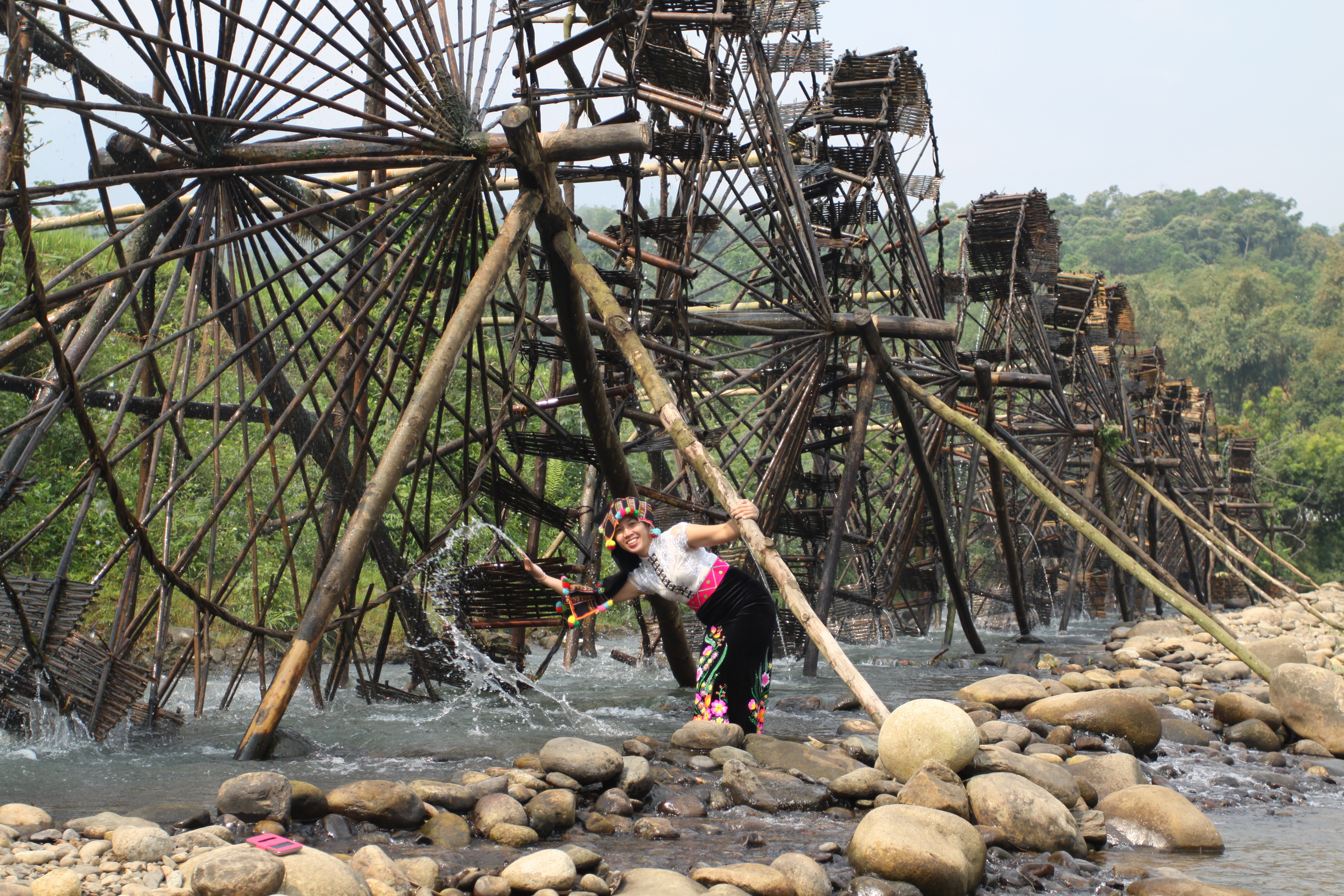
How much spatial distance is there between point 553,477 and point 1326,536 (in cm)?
3977

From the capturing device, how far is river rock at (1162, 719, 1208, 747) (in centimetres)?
836

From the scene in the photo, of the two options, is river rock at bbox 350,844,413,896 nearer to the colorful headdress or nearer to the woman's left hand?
the woman's left hand

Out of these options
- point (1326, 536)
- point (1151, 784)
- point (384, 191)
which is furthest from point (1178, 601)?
point (1326, 536)

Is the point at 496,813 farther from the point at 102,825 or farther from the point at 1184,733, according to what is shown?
the point at 1184,733

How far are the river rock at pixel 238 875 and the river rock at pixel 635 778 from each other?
7.19 ft

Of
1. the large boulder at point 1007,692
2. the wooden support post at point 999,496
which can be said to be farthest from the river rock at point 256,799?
the wooden support post at point 999,496

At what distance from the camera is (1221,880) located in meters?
4.89

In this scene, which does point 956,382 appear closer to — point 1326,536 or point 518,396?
point 518,396

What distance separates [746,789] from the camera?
5574mm

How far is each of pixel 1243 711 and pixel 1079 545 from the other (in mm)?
13239

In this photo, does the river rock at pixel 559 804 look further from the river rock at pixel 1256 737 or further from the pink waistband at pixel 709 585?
the river rock at pixel 1256 737

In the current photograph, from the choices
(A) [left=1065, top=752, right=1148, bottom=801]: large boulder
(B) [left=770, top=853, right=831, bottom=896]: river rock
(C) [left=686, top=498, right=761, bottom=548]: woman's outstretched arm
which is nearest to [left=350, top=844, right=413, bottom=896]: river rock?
(B) [left=770, top=853, right=831, bottom=896]: river rock

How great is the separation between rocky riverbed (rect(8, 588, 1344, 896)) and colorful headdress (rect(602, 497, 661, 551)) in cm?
124

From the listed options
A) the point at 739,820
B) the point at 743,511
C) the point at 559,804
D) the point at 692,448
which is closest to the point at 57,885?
the point at 559,804
